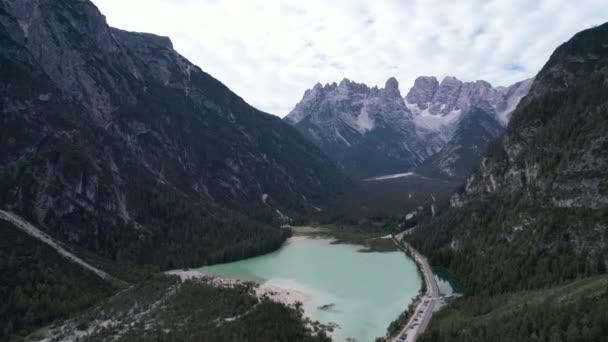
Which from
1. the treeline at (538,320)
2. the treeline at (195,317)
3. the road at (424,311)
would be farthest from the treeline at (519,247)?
the treeline at (195,317)

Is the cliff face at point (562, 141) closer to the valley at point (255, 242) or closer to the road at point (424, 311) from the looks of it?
the valley at point (255, 242)

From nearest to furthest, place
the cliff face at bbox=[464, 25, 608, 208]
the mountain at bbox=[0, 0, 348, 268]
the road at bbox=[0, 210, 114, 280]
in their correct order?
the cliff face at bbox=[464, 25, 608, 208], the road at bbox=[0, 210, 114, 280], the mountain at bbox=[0, 0, 348, 268]

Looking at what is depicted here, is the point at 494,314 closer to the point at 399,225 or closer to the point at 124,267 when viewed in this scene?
the point at 124,267

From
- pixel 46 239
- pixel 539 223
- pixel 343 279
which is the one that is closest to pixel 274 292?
pixel 343 279

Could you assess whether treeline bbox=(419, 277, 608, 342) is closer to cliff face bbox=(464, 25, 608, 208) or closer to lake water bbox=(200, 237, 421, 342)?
lake water bbox=(200, 237, 421, 342)

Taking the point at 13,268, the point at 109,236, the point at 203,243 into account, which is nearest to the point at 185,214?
the point at 203,243

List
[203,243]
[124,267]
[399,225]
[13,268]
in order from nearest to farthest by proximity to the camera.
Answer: [13,268] < [124,267] < [203,243] < [399,225]

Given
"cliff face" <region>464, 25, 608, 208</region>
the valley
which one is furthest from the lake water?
"cliff face" <region>464, 25, 608, 208</region>
